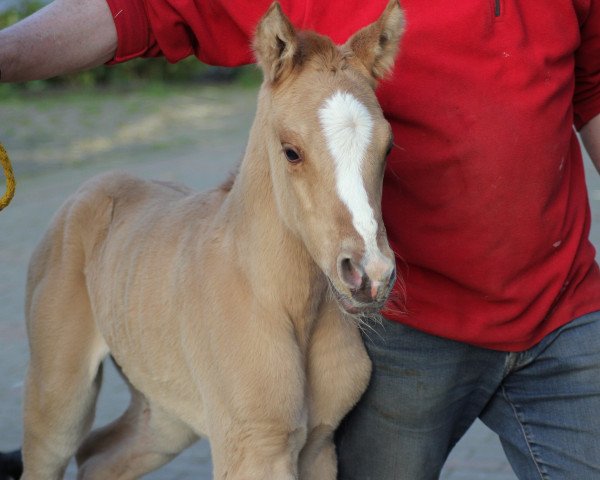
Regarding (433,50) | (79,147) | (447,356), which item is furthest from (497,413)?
(79,147)

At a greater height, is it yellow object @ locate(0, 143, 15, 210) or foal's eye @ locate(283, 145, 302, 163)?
foal's eye @ locate(283, 145, 302, 163)

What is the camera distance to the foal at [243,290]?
2.78 metres

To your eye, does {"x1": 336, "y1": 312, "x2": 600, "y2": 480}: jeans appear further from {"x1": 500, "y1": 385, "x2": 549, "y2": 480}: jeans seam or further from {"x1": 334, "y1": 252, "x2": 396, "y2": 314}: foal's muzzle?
{"x1": 334, "y1": 252, "x2": 396, "y2": 314}: foal's muzzle

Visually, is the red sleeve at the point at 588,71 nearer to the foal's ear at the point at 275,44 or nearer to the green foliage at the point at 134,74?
the foal's ear at the point at 275,44

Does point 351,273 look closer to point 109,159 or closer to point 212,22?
point 212,22

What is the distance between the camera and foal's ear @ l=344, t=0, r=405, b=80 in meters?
2.93

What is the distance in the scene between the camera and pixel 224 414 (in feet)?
10.7

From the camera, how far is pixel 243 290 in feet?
10.8

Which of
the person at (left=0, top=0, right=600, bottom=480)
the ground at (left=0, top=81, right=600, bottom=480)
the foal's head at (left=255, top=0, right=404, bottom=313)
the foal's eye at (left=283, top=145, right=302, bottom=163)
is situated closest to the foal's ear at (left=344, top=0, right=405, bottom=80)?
the foal's head at (left=255, top=0, right=404, bottom=313)

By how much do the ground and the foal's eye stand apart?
9.31 ft

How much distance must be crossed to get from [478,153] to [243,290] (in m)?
0.82

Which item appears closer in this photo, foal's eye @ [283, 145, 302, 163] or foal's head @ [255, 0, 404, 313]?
foal's head @ [255, 0, 404, 313]

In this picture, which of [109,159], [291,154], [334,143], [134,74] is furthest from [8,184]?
[134,74]

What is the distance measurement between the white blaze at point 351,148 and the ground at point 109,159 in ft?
9.53
